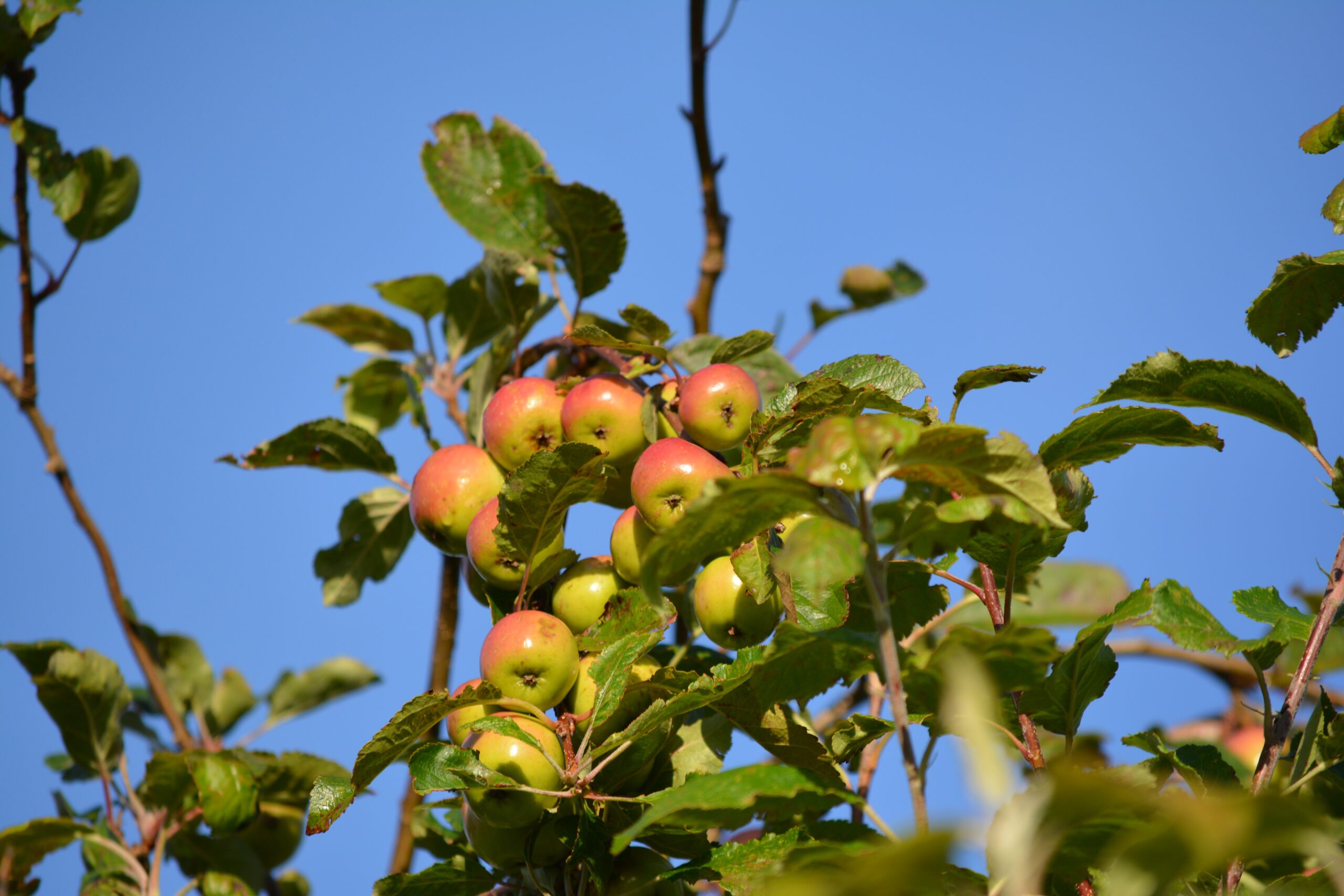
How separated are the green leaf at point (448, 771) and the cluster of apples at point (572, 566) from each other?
0.04 m

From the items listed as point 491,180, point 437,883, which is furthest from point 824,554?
point 491,180

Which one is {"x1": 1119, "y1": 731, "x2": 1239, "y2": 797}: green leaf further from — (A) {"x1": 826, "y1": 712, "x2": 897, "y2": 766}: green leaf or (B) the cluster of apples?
(B) the cluster of apples

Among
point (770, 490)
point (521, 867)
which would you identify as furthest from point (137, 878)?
point (770, 490)

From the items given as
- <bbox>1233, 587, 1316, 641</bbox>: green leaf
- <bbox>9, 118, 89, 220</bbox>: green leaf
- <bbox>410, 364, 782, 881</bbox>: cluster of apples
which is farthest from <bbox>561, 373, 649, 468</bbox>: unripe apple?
<bbox>9, 118, 89, 220</bbox>: green leaf

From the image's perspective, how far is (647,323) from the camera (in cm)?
169

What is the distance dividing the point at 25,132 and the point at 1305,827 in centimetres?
327

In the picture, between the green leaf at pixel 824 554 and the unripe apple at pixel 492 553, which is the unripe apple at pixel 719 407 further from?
the green leaf at pixel 824 554

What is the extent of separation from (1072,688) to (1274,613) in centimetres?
30

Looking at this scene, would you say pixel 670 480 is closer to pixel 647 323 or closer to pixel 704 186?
pixel 647 323

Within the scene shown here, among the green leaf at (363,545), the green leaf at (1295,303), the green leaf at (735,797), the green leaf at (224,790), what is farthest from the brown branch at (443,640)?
the green leaf at (1295,303)

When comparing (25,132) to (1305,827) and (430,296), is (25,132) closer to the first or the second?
(430,296)

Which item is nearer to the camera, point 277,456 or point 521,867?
point 521,867

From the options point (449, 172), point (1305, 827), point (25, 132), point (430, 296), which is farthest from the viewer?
point (25, 132)

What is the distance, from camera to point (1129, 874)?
875 millimetres
